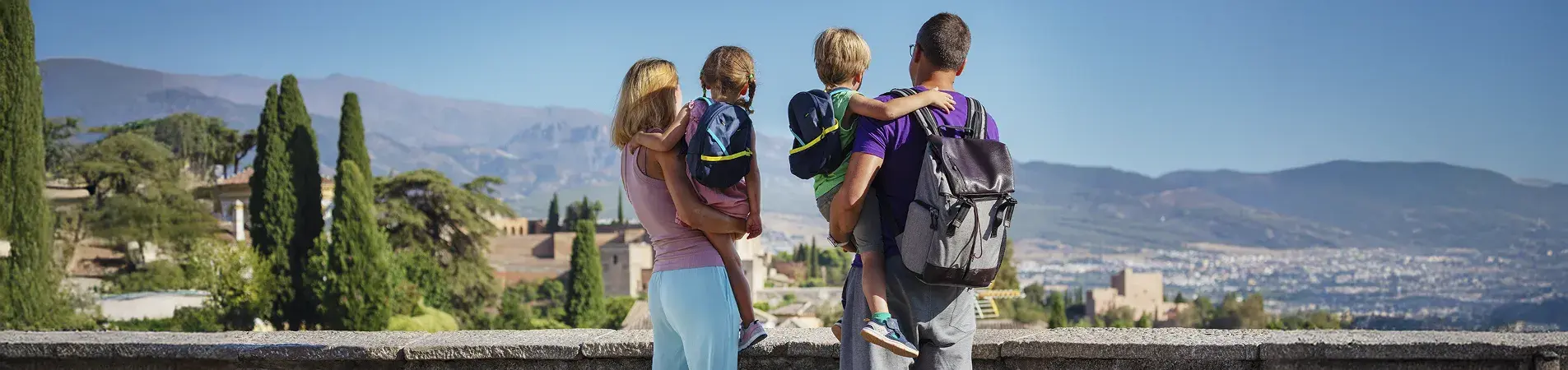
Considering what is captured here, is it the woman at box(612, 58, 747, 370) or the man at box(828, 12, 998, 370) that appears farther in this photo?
the woman at box(612, 58, 747, 370)

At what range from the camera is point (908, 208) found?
2900 millimetres

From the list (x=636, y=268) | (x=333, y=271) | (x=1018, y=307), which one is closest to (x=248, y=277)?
(x=333, y=271)

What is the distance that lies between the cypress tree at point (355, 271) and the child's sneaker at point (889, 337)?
25834 mm

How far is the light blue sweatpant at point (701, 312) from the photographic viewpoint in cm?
309

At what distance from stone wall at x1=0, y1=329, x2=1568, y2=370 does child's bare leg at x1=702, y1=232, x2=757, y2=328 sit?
1.85ft

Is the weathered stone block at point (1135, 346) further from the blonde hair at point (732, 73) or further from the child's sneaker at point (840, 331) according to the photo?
the blonde hair at point (732, 73)

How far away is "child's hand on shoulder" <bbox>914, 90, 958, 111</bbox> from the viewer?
288cm

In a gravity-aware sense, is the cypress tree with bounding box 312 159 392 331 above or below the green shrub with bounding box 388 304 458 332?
above

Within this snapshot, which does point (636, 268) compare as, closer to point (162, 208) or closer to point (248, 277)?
point (162, 208)

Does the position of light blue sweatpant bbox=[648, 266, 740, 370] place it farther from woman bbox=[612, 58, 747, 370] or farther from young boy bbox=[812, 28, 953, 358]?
young boy bbox=[812, 28, 953, 358]

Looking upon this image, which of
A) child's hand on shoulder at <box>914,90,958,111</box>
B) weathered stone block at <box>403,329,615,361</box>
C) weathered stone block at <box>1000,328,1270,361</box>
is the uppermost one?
child's hand on shoulder at <box>914,90,958,111</box>

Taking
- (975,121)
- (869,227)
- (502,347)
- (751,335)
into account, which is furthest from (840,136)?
(502,347)

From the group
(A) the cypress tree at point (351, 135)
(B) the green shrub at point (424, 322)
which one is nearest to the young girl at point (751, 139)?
(B) the green shrub at point (424, 322)

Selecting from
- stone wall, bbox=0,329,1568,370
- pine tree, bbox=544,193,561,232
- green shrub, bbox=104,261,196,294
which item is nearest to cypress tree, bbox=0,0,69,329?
stone wall, bbox=0,329,1568,370
